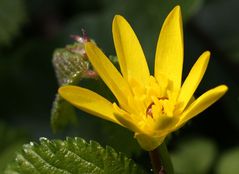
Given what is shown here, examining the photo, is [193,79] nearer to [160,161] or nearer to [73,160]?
[160,161]

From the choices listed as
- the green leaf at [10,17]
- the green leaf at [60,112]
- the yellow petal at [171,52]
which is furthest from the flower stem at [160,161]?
the green leaf at [10,17]

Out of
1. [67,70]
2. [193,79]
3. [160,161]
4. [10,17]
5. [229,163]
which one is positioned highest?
[10,17]

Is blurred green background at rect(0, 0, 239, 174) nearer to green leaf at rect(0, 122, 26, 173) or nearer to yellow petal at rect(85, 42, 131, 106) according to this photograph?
green leaf at rect(0, 122, 26, 173)

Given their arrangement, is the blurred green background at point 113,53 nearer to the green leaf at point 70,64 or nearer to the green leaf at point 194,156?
the green leaf at point 194,156

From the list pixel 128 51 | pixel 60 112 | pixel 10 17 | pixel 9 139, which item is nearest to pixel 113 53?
pixel 10 17

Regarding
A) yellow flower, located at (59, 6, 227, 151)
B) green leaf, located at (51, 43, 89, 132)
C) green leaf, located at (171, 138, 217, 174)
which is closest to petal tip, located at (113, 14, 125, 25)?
yellow flower, located at (59, 6, 227, 151)
